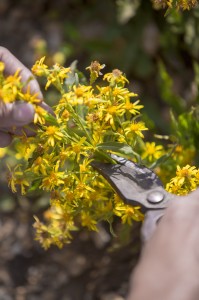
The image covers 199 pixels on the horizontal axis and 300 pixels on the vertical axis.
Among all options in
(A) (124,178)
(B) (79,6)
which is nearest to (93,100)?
(A) (124,178)

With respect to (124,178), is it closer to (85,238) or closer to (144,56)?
(85,238)

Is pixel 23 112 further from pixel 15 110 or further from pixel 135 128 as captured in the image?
pixel 135 128

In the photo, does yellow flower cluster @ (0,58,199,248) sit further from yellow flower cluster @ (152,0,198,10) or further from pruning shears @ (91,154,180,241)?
yellow flower cluster @ (152,0,198,10)

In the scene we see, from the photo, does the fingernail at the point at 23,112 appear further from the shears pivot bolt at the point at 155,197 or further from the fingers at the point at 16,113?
the shears pivot bolt at the point at 155,197

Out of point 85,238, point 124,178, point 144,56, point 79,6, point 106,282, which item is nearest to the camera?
point 124,178

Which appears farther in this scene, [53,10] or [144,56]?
[53,10]

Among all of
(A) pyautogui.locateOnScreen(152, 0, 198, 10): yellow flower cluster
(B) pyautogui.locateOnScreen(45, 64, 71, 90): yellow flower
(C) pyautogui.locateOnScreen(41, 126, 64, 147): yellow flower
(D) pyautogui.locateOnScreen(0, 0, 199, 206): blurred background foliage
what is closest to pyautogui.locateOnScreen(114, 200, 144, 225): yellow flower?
(C) pyautogui.locateOnScreen(41, 126, 64, 147): yellow flower

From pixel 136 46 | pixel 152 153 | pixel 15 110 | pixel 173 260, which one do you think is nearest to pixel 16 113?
pixel 15 110
